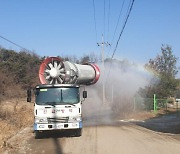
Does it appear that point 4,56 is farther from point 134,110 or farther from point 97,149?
point 97,149

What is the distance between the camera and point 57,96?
53.2 feet

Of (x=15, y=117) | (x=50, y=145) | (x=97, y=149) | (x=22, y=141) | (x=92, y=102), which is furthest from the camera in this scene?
(x=92, y=102)

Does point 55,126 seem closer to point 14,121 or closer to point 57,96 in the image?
point 57,96

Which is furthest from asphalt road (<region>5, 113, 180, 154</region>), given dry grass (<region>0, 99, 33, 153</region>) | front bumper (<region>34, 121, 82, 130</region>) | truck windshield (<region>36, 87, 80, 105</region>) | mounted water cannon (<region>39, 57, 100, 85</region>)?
mounted water cannon (<region>39, 57, 100, 85</region>)

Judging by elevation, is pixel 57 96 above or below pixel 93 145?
above

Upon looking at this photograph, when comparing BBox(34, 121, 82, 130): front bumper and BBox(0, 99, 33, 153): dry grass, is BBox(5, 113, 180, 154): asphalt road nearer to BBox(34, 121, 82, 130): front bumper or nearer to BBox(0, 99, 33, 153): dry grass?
BBox(34, 121, 82, 130): front bumper

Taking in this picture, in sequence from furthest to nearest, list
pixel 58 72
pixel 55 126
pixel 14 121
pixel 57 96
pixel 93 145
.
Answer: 1. pixel 14 121
2. pixel 58 72
3. pixel 57 96
4. pixel 55 126
5. pixel 93 145

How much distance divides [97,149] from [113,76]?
97.4ft

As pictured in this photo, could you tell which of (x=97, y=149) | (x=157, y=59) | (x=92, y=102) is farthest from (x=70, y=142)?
(x=157, y=59)

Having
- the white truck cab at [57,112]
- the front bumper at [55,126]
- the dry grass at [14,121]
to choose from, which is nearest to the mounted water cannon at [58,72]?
the dry grass at [14,121]

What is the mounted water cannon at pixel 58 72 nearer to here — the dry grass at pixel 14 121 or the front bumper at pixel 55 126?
the dry grass at pixel 14 121

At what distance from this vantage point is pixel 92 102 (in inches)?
1588

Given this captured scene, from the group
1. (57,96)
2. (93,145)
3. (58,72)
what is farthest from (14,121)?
(93,145)

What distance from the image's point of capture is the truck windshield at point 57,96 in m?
16.1
